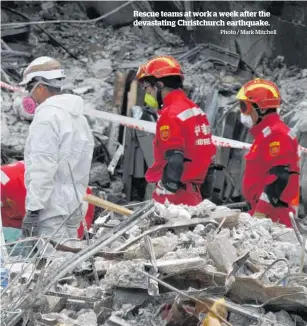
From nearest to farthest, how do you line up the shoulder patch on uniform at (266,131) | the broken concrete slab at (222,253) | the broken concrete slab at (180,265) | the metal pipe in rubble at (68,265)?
the metal pipe in rubble at (68,265)
the broken concrete slab at (180,265)
the broken concrete slab at (222,253)
the shoulder patch on uniform at (266,131)

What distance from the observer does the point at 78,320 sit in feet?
9.96

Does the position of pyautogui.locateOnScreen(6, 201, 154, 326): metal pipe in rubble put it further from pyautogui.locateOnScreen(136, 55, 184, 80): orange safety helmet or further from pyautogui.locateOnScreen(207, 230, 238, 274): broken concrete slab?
pyautogui.locateOnScreen(136, 55, 184, 80): orange safety helmet

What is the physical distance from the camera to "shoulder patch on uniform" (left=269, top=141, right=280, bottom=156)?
207 inches

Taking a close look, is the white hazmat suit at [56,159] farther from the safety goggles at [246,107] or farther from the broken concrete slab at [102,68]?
the broken concrete slab at [102,68]

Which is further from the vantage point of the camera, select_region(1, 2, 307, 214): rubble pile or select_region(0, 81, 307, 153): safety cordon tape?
select_region(1, 2, 307, 214): rubble pile

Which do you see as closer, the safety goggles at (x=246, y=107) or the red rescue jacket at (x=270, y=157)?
the red rescue jacket at (x=270, y=157)

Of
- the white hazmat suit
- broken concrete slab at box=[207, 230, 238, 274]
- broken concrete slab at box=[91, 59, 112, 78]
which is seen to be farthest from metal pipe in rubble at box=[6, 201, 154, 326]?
broken concrete slab at box=[91, 59, 112, 78]

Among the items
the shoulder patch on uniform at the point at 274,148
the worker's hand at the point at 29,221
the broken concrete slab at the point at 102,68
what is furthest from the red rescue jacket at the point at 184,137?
the broken concrete slab at the point at 102,68

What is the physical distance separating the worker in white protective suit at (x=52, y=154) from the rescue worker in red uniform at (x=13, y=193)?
37 centimetres

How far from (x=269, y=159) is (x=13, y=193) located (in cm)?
198

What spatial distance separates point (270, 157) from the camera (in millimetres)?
5293

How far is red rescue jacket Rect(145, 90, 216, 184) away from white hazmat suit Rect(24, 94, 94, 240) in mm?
629

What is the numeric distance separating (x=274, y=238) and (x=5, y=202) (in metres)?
2.25

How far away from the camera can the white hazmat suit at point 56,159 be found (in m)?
4.67
